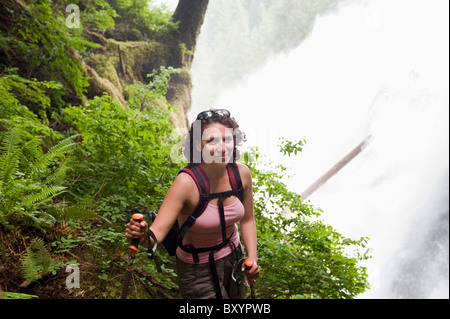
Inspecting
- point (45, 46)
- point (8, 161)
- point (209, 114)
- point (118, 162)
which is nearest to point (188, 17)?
point (45, 46)

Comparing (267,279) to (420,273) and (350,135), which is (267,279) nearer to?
(420,273)

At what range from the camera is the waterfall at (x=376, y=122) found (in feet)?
69.4

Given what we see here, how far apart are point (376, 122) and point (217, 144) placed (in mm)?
33153

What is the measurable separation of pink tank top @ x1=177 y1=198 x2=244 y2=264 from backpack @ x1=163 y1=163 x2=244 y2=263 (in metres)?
0.03

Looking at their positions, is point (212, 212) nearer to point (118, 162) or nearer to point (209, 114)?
point (209, 114)

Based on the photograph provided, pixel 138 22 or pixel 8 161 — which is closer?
pixel 8 161

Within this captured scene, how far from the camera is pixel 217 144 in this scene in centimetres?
217

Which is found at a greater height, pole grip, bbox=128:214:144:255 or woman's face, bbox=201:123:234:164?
woman's face, bbox=201:123:234:164

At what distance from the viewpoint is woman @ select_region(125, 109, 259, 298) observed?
2090 mm

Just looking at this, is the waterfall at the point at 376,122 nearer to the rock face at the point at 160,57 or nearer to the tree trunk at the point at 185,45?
the tree trunk at the point at 185,45

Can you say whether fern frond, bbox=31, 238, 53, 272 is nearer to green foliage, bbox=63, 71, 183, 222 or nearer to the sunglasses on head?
green foliage, bbox=63, 71, 183, 222

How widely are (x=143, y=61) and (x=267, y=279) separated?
25.7ft

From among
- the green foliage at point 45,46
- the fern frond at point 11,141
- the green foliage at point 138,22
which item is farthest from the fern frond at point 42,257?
the green foliage at point 138,22

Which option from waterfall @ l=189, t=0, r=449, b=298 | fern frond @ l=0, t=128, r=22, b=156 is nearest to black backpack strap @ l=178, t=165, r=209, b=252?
fern frond @ l=0, t=128, r=22, b=156
